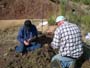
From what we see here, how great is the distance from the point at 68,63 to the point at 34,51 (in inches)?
66.7

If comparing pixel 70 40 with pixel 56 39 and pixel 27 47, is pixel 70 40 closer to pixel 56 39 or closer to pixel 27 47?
pixel 56 39

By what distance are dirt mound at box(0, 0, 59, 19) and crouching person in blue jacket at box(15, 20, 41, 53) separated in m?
4.97

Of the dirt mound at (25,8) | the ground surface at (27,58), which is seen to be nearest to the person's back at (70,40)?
the ground surface at (27,58)

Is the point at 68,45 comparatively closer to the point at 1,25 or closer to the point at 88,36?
the point at 88,36

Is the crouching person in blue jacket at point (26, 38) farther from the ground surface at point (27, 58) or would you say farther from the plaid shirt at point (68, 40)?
the plaid shirt at point (68, 40)

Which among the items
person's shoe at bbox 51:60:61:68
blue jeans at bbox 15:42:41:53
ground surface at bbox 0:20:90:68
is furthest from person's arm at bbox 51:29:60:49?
blue jeans at bbox 15:42:41:53

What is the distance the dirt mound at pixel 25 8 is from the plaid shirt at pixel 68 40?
7.12m

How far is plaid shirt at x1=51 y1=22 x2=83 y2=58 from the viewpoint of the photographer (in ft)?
28.1

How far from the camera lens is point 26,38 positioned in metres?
10.8

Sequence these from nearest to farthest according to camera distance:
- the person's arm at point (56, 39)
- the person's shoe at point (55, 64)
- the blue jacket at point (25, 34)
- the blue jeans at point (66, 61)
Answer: the person's arm at point (56, 39) < the blue jeans at point (66, 61) < the person's shoe at point (55, 64) < the blue jacket at point (25, 34)

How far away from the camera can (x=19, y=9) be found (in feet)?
55.0

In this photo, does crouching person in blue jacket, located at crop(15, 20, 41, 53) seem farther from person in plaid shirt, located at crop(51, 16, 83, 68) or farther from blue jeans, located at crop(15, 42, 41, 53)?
person in plaid shirt, located at crop(51, 16, 83, 68)

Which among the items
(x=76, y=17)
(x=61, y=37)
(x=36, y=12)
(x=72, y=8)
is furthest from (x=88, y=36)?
(x=36, y=12)

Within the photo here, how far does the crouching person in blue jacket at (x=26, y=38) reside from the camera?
10.7 metres
